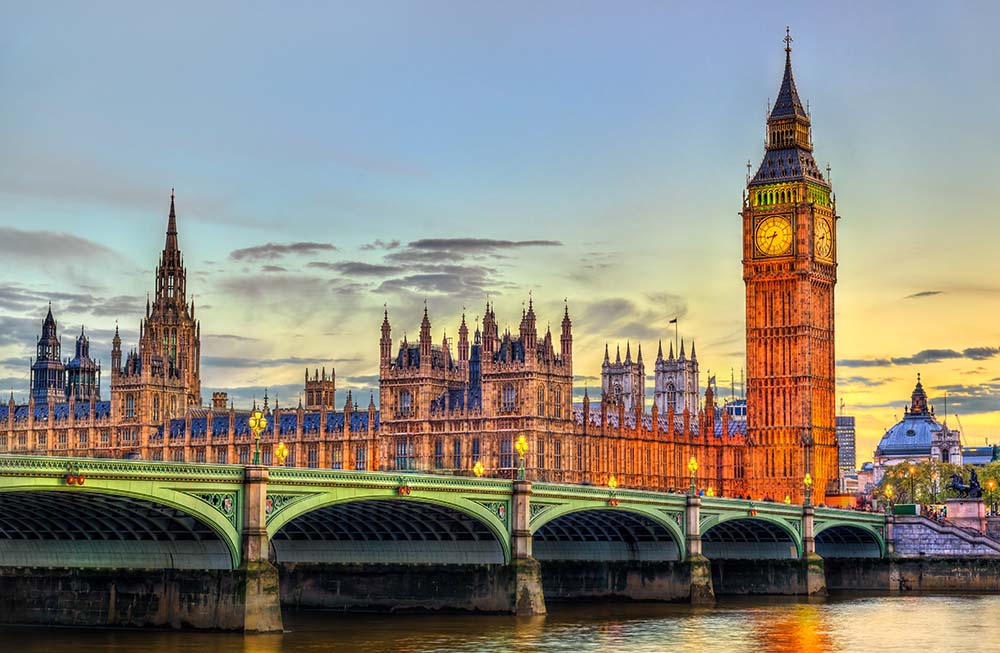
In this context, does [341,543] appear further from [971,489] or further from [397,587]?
[971,489]

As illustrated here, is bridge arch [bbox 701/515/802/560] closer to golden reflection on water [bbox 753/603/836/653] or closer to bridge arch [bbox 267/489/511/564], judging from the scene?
golden reflection on water [bbox 753/603/836/653]

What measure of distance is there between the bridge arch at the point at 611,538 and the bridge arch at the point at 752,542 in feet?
40.5

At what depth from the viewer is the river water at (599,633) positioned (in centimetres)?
6750

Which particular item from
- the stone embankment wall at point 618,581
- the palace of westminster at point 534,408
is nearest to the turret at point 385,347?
the palace of westminster at point 534,408

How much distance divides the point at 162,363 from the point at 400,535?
3955 inches

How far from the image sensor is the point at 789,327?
533 feet

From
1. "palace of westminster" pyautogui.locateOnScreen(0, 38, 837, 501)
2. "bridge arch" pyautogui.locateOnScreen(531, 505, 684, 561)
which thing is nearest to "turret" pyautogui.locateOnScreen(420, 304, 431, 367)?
"palace of westminster" pyautogui.locateOnScreen(0, 38, 837, 501)

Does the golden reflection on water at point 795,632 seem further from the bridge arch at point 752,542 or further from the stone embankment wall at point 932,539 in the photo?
the stone embankment wall at point 932,539

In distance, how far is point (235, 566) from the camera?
6788cm

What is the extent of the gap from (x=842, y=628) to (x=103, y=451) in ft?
352

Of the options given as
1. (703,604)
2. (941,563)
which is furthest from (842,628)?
(941,563)

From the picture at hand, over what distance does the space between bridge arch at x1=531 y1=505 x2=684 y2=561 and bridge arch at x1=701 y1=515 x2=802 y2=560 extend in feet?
40.5

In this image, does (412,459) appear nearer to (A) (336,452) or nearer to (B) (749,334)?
(A) (336,452)

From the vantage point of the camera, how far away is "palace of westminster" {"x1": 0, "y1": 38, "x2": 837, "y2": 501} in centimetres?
14412
